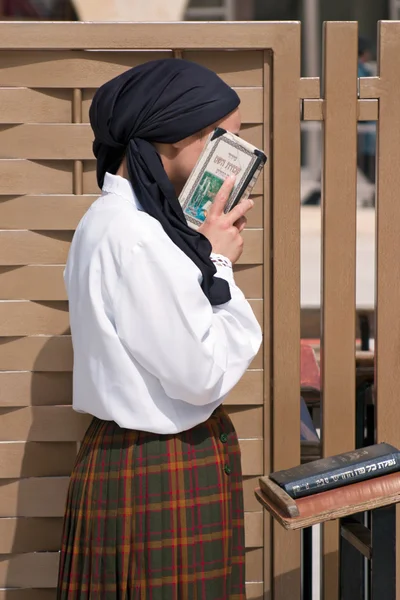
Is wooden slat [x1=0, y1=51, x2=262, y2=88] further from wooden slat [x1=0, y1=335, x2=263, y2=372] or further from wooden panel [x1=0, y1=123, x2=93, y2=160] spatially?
wooden slat [x1=0, y1=335, x2=263, y2=372]

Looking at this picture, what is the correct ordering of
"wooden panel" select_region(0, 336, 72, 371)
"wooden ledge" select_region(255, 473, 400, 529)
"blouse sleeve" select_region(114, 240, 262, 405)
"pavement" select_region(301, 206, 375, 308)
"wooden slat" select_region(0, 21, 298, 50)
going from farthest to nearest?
"pavement" select_region(301, 206, 375, 308) < "wooden panel" select_region(0, 336, 72, 371) < "wooden slat" select_region(0, 21, 298, 50) < "wooden ledge" select_region(255, 473, 400, 529) < "blouse sleeve" select_region(114, 240, 262, 405)

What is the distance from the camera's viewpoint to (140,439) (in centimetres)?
205

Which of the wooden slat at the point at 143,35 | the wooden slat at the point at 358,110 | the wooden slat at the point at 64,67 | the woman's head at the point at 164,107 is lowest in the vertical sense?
the woman's head at the point at 164,107

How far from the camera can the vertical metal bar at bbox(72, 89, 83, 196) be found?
2.55 m

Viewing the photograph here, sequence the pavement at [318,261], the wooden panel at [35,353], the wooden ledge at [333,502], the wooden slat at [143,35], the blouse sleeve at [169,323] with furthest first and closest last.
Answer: the pavement at [318,261], the wooden panel at [35,353], the wooden slat at [143,35], the wooden ledge at [333,502], the blouse sleeve at [169,323]

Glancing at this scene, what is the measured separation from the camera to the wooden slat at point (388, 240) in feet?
8.52

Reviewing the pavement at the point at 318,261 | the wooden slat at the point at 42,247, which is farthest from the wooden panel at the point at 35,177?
the pavement at the point at 318,261

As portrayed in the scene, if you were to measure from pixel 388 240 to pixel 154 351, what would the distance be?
0.97 meters

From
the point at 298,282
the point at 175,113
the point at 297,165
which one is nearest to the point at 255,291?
the point at 298,282

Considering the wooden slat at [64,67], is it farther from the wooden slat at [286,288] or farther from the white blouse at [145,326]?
the white blouse at [145,326]

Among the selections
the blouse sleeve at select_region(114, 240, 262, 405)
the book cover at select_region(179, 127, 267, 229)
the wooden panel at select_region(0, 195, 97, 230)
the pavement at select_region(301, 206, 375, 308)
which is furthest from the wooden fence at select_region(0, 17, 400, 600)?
the pavement at select_region(301, 206, 375, 308)

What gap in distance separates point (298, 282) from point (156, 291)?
0.80 meters

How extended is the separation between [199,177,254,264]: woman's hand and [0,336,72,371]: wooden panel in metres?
0.70

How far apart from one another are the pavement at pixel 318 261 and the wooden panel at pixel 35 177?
537 cm
